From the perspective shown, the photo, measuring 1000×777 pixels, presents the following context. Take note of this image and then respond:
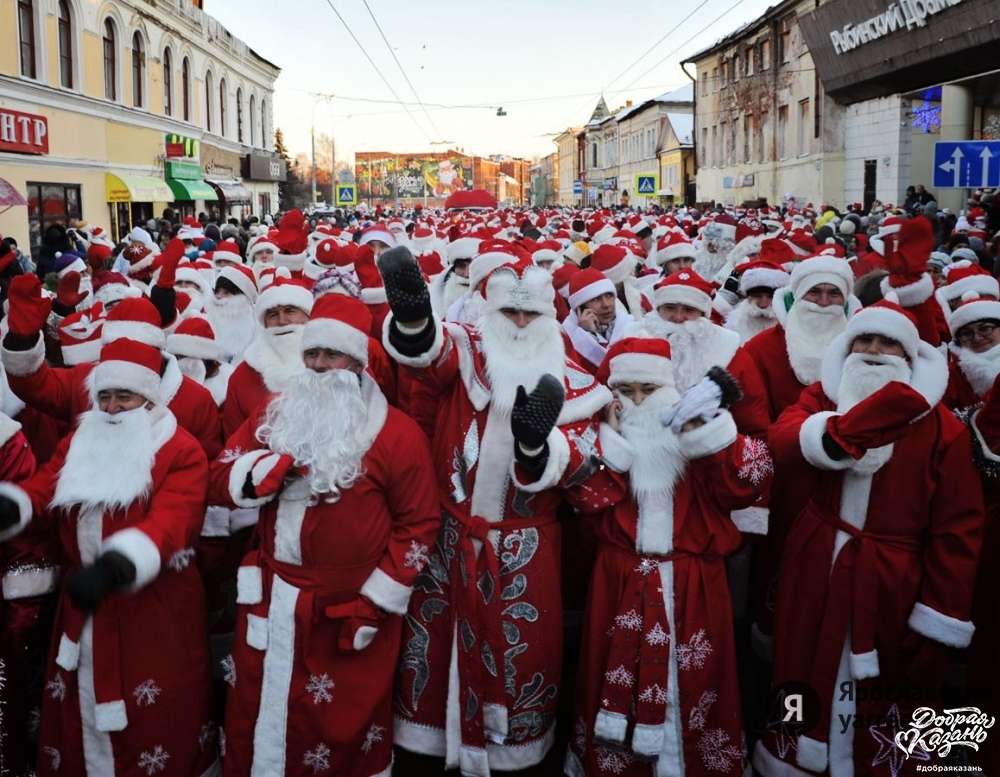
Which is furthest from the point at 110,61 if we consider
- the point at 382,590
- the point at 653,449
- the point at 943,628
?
the point at 943,628

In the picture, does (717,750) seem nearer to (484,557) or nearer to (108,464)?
(484,557)

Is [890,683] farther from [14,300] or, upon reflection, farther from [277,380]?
[14,300]

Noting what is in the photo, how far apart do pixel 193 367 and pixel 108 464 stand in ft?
5.81

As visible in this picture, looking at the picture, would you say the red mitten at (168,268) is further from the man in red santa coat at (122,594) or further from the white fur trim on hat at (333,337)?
the white fur trim on hat at (333,337)

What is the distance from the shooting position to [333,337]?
10.8ft

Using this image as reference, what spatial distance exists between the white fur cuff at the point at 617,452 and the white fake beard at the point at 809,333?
5.08ft

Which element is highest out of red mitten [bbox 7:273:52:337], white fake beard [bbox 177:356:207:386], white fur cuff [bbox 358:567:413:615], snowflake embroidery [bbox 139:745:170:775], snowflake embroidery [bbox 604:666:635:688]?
red mitten [bbox 7:273:52:337]

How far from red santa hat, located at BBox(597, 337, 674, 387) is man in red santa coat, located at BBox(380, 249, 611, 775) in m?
0.12

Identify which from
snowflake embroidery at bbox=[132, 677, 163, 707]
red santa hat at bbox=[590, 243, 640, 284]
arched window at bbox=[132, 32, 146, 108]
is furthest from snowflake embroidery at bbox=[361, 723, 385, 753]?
arched window at bbox=[132, 32, 146, 108]

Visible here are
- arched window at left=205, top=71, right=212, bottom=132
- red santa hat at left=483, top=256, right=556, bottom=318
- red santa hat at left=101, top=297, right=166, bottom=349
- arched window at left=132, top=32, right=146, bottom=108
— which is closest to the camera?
red santa hat at left=483, top=256, right=556, bottom=318

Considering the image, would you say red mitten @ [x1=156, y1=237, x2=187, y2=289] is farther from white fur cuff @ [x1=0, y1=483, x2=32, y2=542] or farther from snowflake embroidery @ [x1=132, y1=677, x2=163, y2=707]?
snowflake embroidery @ [x1=132, y1=677, x2=163, y2=707]

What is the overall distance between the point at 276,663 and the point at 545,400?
1.35 metres

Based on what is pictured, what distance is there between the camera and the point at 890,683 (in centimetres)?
341

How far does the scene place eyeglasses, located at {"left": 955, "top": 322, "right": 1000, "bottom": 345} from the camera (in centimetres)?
412
